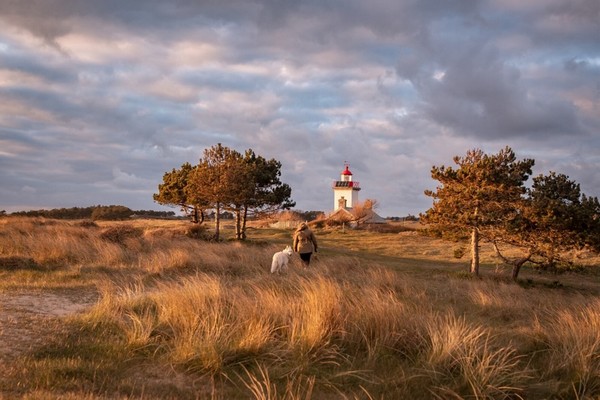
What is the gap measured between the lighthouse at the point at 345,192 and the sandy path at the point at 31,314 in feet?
230

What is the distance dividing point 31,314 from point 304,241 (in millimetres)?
9808

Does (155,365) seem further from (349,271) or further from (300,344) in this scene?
(349,271)

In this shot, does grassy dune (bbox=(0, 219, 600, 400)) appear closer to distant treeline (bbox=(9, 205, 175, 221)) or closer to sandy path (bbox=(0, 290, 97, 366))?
sandy path (bbox=(0, 290, 97, 366))

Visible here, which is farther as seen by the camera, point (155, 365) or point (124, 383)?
point (155, 365)

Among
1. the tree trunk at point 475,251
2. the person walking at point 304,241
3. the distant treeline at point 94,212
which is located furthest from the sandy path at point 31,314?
the distant treeline at point 94,212

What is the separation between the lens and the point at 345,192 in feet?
266

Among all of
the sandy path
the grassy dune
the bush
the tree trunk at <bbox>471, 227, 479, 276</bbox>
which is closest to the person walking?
the grassy dune

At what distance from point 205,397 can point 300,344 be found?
1701mm

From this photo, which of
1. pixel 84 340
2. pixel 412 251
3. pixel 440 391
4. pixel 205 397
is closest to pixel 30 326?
pixel 84 340

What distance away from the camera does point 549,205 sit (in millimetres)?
21031

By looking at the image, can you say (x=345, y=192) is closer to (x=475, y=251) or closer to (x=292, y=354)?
(x=475, y=251)

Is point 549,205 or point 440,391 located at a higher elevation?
point 549,205

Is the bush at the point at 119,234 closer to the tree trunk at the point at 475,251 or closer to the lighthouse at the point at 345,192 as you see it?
the tree trunk at the point at 475,251

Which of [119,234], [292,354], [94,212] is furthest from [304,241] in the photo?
[94,212]
